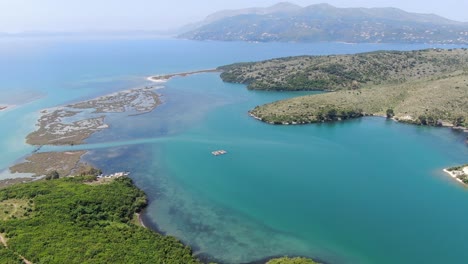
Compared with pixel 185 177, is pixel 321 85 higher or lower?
higher

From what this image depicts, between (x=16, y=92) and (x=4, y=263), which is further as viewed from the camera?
(x=16, y=92)

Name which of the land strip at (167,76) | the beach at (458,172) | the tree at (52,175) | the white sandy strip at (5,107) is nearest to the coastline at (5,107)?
the white sandy strip at (5,107)

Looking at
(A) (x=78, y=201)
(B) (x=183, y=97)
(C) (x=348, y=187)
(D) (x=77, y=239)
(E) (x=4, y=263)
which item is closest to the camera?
(E) (x=4, y=263)

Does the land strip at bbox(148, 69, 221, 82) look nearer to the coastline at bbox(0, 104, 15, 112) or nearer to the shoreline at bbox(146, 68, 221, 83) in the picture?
the shoreline at bbox(146, 68, 221, 83)

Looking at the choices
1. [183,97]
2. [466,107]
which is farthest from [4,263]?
[466,107]

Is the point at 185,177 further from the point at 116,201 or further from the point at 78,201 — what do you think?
the point at 78,201
